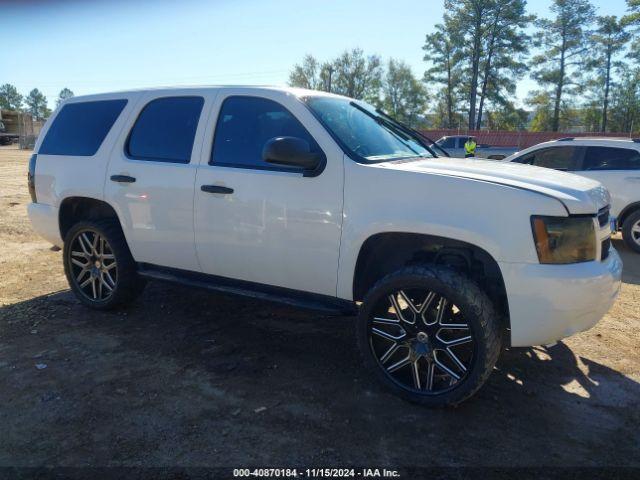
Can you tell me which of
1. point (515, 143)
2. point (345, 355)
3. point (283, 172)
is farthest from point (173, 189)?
point (515, 143)

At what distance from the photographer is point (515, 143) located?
114 feet

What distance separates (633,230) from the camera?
26.1 ft

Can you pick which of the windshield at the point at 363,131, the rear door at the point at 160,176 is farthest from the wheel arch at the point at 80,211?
the windshield at the point at 363,131

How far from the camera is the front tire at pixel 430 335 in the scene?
3.04 metres

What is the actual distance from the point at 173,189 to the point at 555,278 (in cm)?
281

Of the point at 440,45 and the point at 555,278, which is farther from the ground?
the point at 440,45

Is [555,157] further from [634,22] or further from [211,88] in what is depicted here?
[634,22]

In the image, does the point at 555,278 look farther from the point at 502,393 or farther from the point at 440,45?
the point at 440,45

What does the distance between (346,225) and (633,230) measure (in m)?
6.55

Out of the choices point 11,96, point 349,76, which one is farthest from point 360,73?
point 11,96

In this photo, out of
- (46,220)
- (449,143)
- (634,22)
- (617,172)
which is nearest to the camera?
(46,220)

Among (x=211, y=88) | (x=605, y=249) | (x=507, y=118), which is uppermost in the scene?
(x=507, y=118)

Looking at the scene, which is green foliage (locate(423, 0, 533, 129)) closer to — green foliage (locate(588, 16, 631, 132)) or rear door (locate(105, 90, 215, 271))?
green foliage (locate(588, 16, 631, 132))

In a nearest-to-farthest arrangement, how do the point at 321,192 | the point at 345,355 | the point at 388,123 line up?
the point at 321,192, the point at 345,355, the point at 388,123
